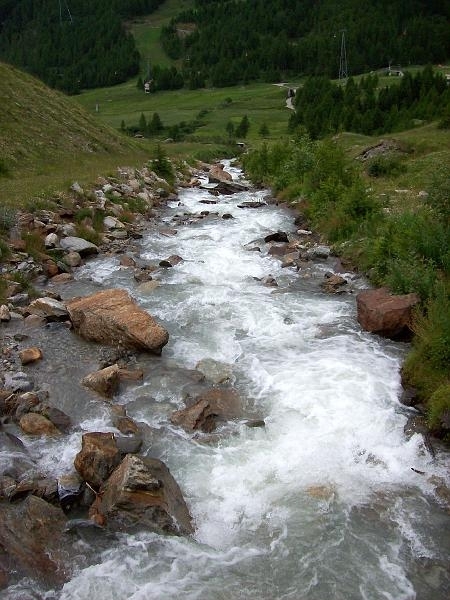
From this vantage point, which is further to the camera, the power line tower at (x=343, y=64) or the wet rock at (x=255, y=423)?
the power line tower at (x=343, y=64)

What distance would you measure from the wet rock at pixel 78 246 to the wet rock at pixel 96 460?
12.0 metres

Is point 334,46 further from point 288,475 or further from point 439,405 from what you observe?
point 288,475

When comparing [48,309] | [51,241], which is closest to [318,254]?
[51,241]

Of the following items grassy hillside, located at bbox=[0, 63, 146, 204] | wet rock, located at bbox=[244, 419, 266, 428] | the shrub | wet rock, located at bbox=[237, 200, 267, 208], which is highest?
grassy hillside, located at bbox=[0, 63, 146, 204]

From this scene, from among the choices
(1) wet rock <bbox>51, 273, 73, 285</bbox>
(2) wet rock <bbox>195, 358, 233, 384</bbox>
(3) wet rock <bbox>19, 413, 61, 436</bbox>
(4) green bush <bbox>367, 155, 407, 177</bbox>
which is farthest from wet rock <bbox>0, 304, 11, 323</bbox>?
(4) green bush <bbox>367, 155, 407, 177</bbox>

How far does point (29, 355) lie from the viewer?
1193cm

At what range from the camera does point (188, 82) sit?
6752 inches

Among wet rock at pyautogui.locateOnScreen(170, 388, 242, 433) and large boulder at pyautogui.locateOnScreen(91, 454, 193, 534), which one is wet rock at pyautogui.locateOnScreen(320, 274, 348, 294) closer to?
wet rock at pyautogui.locateOnScreen(170, 388, 242, 433)

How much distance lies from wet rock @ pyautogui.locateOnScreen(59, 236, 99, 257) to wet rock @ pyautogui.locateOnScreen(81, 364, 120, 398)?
9.32 meters

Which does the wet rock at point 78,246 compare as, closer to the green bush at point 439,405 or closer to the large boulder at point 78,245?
the large boulder at point 78,245

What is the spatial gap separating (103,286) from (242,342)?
19.3 ft

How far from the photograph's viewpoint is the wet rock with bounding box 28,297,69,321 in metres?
14.0

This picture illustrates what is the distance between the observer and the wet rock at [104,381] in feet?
36.1

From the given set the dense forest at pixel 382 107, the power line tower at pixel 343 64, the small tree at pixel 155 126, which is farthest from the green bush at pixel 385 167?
the power line tower at pixel 343 64
